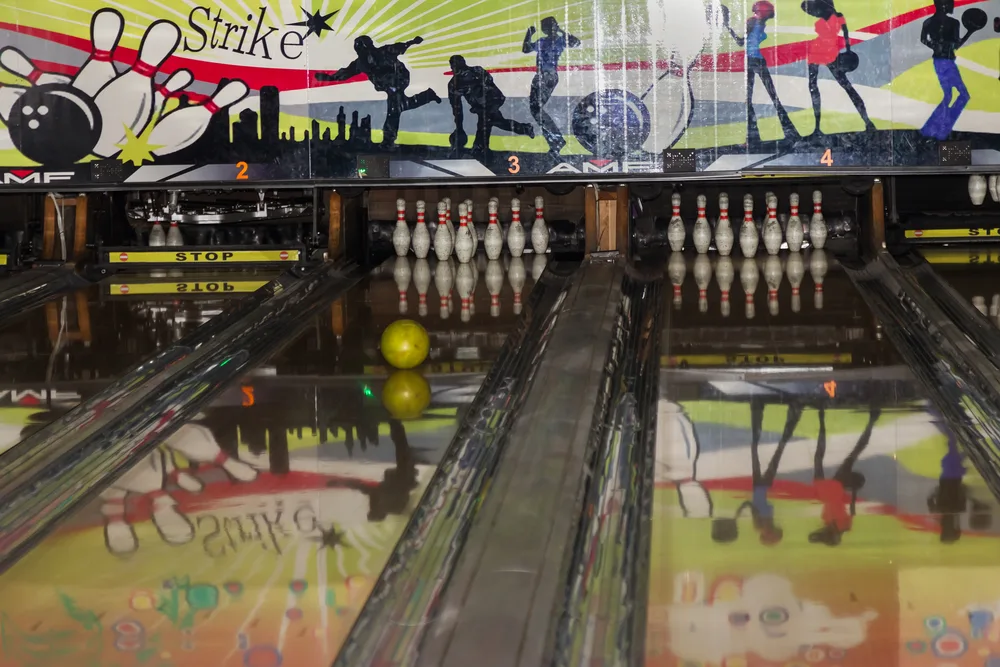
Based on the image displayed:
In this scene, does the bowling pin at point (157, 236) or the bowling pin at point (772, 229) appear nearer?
the bowling pin at point (772, 229)

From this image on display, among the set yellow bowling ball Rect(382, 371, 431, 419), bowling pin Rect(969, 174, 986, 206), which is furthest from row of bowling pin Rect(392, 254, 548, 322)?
bowling pin Rect(969, 174, 986, 206)

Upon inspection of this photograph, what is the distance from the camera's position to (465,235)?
16.1 feet

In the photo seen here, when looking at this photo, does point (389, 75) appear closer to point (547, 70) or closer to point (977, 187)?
point (547, 70)

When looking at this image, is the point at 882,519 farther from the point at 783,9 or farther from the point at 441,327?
the point at 783,9

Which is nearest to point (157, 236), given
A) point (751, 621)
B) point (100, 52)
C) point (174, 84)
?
point (174, 84)

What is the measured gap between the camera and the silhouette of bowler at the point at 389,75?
14.9ft

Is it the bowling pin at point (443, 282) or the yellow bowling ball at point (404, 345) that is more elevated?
the bowling pin at point (443, 282)

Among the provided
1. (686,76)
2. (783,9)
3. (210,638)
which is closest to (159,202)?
(686,76)

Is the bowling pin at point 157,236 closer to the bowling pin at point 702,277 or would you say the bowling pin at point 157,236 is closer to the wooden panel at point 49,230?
the wooden panel at point 49,230

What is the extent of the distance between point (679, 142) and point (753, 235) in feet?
1.91

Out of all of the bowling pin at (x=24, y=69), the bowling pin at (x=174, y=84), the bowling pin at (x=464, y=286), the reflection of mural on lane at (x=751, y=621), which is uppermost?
the bowling pin at (x=24, y=69)

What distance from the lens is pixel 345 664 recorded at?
1546mm

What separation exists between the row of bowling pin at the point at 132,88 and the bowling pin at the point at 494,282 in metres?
1.19

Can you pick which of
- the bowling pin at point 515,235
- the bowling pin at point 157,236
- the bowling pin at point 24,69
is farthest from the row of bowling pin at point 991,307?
the bowling pin at point 24,69
